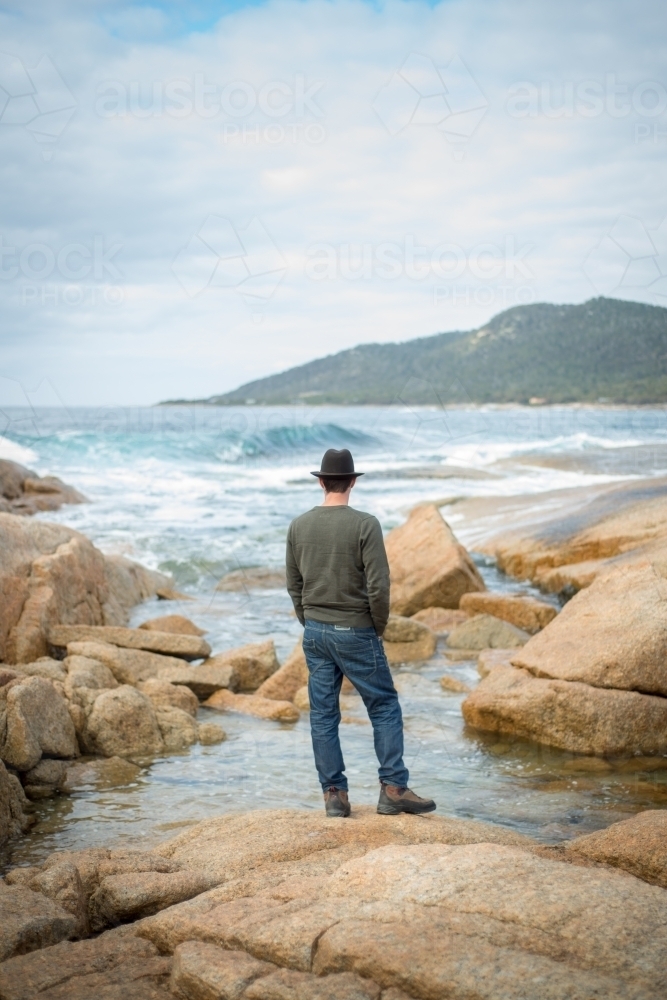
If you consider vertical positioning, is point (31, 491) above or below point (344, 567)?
A: below

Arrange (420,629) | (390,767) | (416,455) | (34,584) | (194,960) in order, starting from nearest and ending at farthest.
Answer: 1. (194,960)
2. (390,767)
3. (34,584)
4. (420,629)
5. (416,455)

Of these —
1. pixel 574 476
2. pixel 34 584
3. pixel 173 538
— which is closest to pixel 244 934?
pixel 34 584

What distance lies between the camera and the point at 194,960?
3143 mm

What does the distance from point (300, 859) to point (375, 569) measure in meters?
1.55

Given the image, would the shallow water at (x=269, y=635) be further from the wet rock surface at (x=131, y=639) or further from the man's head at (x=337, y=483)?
the man's head at (x=337, y=483)

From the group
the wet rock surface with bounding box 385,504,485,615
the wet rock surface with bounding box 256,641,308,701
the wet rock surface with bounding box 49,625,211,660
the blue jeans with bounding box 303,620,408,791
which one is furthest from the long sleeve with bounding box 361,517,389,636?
the wet rock surface with bounding box 385,504,485,615

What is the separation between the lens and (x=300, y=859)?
13.8 feet

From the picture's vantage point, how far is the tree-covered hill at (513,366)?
68.9 meters

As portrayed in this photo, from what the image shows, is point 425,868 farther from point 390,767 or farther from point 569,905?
point 390,767

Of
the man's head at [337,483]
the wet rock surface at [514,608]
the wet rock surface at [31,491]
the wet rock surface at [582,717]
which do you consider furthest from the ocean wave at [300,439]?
the man's head at [337,483]

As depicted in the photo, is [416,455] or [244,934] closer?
[244,934]

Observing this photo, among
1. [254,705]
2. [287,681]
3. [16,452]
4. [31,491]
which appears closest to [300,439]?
[16,452]

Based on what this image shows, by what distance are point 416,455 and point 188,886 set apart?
42.4 meters

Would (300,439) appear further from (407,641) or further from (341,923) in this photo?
(341,923)
